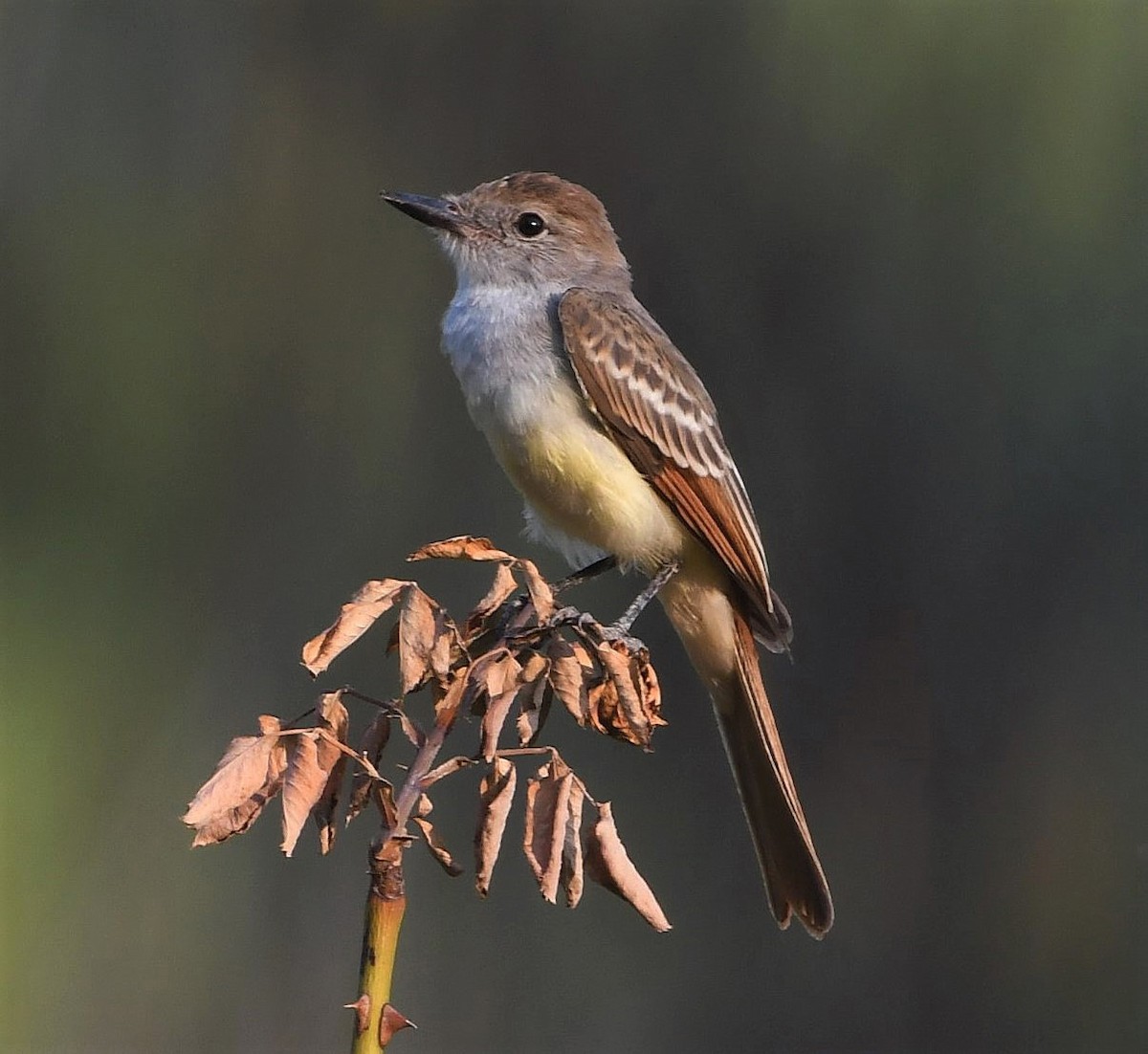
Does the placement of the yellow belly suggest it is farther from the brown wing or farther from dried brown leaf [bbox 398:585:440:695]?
dried brown leaf [bbox 398:585:440:695]

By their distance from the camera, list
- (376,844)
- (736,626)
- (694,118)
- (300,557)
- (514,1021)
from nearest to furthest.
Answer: (376,844) → (736,626) → (514,1021) → (300,557) → (694,118)

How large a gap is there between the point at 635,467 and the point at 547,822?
1572 mm

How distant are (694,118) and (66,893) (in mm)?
3193

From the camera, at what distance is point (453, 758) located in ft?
5.06

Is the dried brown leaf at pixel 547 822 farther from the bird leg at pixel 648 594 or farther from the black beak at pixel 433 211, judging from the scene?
the black beak at pixel 433 211

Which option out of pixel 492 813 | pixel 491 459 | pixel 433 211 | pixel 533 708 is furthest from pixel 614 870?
pixel 491 459

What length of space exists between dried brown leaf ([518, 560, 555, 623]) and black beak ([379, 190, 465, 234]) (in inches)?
Answer: 65.9

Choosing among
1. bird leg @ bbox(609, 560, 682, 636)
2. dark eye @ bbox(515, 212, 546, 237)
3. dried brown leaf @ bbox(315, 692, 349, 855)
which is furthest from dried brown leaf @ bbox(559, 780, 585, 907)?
dark eye @ bbox(515, 212, 546, 237)

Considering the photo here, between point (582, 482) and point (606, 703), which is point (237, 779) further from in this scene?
point (582, 482)

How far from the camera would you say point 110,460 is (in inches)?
214

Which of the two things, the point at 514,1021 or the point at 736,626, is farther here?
the point at 514,1021

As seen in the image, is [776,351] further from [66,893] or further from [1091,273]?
[66,893]

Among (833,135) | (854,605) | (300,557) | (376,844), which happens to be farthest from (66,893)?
(376,844)

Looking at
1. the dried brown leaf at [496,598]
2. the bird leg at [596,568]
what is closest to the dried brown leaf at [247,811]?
the dried brown leaf at [496,598]
